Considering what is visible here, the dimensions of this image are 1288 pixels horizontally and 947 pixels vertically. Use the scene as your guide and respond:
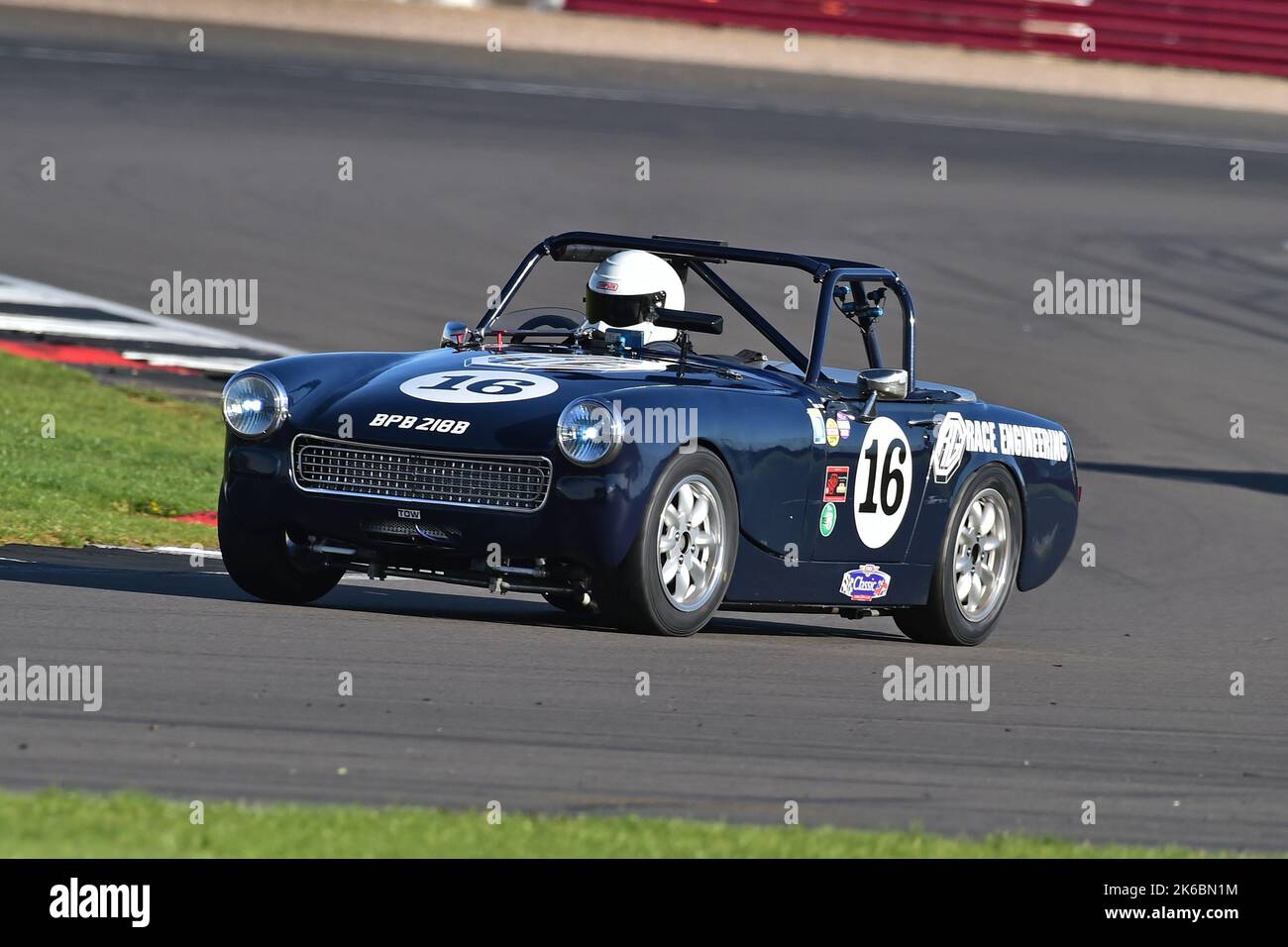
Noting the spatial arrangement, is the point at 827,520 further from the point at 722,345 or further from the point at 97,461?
the point at 722,345

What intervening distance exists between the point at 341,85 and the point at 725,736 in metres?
22.9

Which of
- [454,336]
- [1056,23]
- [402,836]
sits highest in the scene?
[1056,23]

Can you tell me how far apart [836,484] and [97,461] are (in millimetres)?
5608

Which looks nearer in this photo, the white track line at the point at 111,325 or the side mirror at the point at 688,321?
the side mirror at the point at 688,321

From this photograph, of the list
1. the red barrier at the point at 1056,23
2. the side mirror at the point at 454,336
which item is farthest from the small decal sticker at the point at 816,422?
the red barrier at the point at 1056,23

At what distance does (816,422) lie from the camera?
28.1ft

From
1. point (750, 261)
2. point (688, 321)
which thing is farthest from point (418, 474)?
point (750, 261)

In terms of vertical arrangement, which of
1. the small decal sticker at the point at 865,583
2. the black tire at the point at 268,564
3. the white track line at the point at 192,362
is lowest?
the small decal sticker at the point at 865,583

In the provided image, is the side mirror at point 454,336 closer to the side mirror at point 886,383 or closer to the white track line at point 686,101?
the side mirror at point 886,383

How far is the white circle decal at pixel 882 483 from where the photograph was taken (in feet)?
29.0

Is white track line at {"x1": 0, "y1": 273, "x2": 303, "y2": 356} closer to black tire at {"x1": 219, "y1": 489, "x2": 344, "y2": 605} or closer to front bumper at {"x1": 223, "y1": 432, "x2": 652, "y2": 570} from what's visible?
black tire at {"x1": 219, "y1": 489, "x2": 344, "y2": 605}

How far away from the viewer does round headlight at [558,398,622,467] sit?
765 cm

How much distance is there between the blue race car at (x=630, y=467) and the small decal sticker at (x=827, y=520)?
0.01 metres

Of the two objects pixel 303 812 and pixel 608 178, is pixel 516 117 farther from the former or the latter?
pixel 303 812
